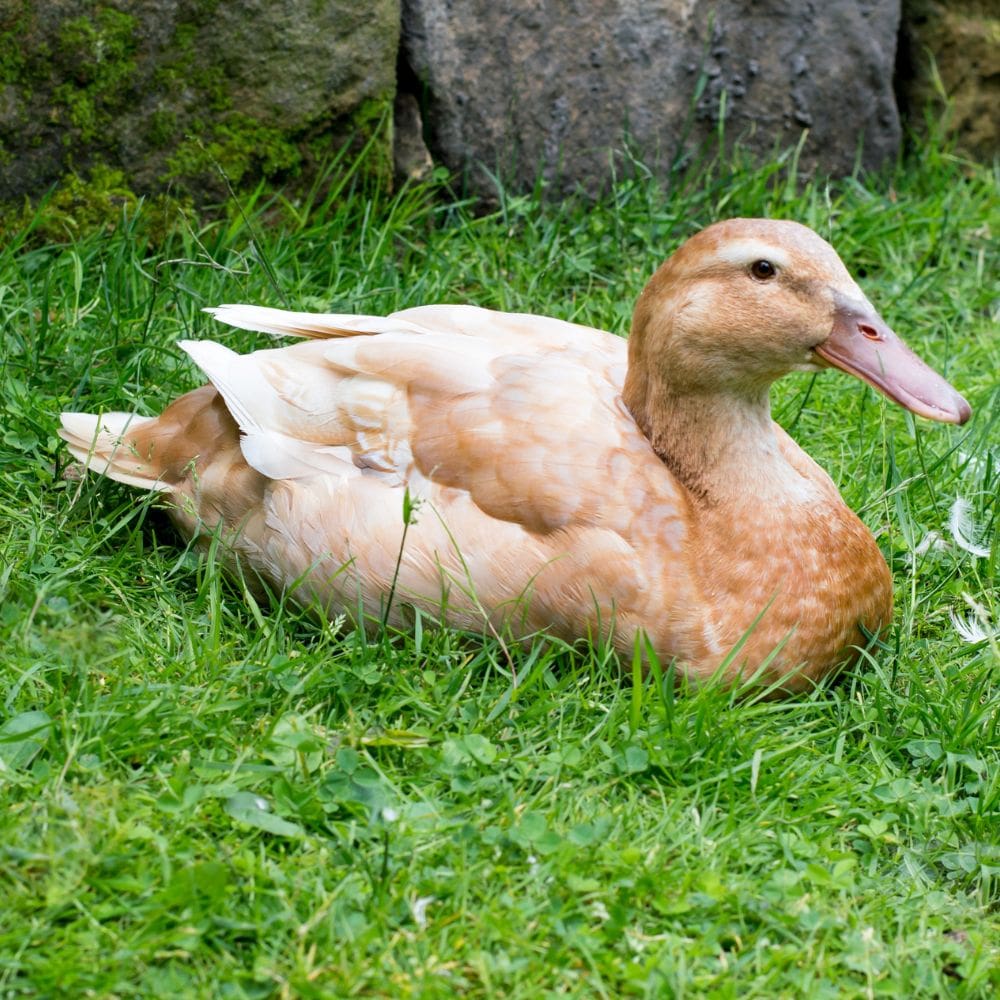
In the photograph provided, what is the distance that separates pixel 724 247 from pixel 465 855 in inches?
56.2

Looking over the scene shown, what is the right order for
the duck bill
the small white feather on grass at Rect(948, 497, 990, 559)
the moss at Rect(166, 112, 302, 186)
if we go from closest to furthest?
the duck bill → the small white feather on grass at Rect(948, 497, 990, 559) → the moss at Rect(166, 112, 302, 186)

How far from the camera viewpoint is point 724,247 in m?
3.21

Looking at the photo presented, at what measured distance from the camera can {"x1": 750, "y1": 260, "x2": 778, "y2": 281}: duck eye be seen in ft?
10.4

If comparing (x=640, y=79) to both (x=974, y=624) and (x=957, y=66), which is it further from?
(x=974, y=624)

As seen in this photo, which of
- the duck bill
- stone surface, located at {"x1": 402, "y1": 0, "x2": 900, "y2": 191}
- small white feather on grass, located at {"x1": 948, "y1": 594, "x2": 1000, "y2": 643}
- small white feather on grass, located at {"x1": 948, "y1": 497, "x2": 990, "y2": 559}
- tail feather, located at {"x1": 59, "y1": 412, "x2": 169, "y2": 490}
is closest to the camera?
the duck bill

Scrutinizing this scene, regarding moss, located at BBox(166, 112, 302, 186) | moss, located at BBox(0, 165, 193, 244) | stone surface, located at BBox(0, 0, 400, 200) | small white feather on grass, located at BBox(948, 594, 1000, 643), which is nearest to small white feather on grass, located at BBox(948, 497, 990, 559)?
small white feather on grass, located at BBox(948, 594, 1000, 643)

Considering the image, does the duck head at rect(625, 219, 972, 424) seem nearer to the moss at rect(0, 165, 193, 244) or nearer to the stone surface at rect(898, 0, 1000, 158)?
the moss at rect(0, 165, 193, 244)

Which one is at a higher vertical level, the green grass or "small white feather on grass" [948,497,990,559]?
"small white feather on grass" [948,497,990,559]

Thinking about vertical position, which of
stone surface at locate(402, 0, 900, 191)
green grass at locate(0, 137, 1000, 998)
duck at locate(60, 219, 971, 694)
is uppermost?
stone surface at locate(402, 0, 900, 191)

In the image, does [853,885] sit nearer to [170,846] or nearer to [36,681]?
[170,846]

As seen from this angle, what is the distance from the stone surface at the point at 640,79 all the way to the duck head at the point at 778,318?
183 centimetres

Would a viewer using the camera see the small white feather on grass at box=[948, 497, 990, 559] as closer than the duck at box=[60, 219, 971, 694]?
No

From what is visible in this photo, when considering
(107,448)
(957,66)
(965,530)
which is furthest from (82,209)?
(957,66)

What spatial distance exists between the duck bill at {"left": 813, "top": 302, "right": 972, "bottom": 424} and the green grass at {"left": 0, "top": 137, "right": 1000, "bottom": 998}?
1.99 ft
